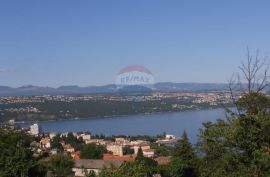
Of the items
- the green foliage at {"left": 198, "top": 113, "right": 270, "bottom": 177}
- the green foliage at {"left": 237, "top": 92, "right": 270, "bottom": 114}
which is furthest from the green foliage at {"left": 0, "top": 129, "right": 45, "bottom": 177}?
the green foliage at {"left": 237, "top": 92, "right": 270, "bottom": 114}

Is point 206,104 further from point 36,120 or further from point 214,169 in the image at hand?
point 214,169

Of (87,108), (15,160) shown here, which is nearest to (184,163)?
(15,160)

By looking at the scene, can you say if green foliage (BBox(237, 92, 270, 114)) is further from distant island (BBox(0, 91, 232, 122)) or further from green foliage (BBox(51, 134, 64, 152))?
distant island (BBox(0, 91, 232, 122))

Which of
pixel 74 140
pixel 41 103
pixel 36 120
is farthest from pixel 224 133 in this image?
pixel 41 103

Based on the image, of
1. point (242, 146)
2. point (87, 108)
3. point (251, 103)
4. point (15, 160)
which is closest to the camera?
point (242, 146)

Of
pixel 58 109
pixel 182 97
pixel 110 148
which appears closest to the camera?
pixel 110 148

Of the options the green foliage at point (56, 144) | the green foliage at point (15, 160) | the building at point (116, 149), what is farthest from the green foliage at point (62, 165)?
the green foliage at point (56, 144)

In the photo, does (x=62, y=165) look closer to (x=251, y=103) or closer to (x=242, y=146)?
(x=251, y=103)

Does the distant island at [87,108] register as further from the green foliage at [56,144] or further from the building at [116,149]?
the building at [116,149]
